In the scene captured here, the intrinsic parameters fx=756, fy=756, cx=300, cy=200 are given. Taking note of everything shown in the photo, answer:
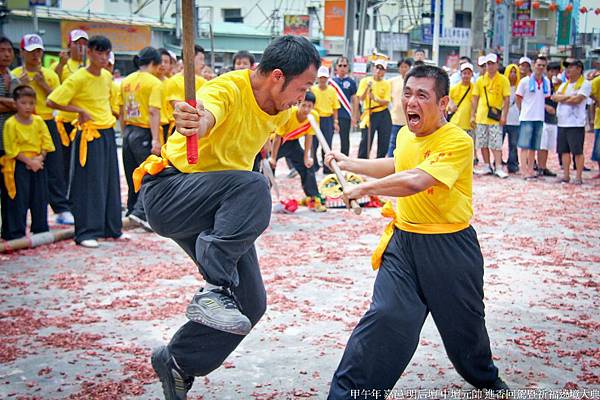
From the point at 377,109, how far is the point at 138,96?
20.2 ft

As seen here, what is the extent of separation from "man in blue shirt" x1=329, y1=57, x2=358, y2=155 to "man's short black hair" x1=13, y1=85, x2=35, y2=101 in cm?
685

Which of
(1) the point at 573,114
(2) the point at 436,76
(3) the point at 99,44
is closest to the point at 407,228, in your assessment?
(2) the point at 436,76

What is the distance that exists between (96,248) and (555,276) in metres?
4.61

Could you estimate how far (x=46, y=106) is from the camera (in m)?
8.87

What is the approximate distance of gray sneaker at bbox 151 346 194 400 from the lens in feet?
12.8

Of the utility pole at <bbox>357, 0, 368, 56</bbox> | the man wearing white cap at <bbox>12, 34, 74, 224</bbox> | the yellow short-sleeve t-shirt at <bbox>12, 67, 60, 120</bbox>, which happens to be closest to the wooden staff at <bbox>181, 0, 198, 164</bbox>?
the man wearing white cap at <bbox>12, 34, 74, 224</bbox>

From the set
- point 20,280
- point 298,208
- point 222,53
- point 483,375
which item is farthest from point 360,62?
point 483,375

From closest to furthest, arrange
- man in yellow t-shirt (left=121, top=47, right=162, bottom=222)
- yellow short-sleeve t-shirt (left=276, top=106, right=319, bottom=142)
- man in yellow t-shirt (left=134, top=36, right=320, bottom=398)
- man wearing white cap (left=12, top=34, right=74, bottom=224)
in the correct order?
man in yellow t-shirt (left=134, top=36, right=320, bottom=398), man in yellow t-shirt (left=121, top=47, right=162, bottom=222), man wearing white cap (left=12, top=34, right=74, bottom=224), yellow short-sleeve t-shirt (left=276, top=106, right=319, bottom=142)

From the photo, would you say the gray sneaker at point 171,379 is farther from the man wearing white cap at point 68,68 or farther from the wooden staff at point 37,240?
the man wearing white cap at point 68,68

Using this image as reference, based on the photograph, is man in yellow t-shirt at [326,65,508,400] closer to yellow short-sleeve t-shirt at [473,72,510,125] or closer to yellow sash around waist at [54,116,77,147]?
yellow sash around waist at [54,116,77,147]

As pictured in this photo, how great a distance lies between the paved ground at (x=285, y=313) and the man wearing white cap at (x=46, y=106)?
4.74 feet

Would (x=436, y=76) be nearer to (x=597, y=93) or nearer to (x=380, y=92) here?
(x=597, y=93)

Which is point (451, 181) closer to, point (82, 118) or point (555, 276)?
point (555, 276)

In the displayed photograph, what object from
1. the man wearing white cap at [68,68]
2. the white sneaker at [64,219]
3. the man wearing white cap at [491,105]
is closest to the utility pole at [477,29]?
the man wearing white cap at [491,105]
